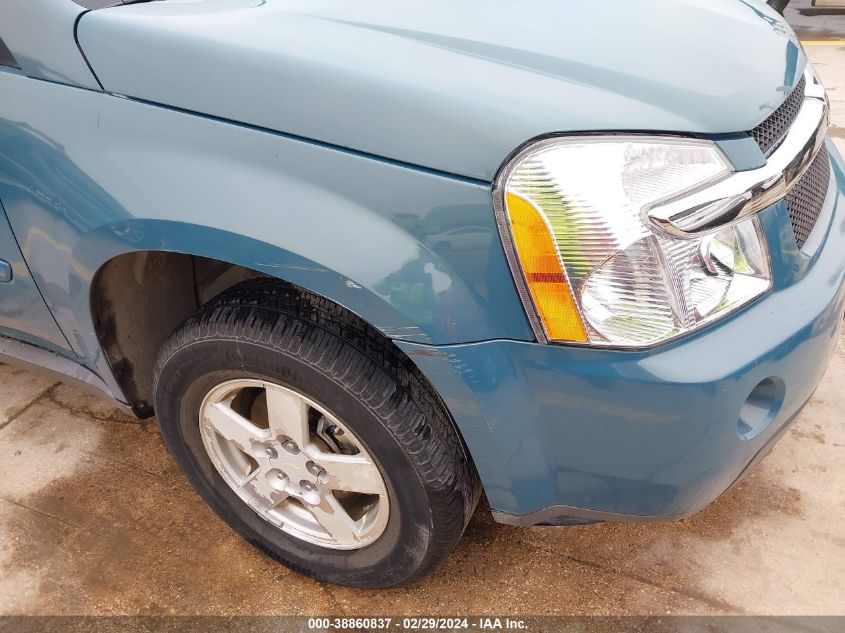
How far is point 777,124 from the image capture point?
1454mm

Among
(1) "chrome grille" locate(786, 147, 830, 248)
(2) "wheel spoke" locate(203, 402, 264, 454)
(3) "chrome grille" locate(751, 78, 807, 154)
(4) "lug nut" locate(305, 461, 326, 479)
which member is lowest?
(4) "lug nut" locate(305, 461, 326, 479)

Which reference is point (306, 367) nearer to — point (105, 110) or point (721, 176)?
point (105, 110)

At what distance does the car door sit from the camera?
173 centimetres

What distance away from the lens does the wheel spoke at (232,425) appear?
171 centimetres

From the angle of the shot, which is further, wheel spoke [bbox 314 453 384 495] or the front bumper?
wheel spoke [bbox 314 453 384 495]

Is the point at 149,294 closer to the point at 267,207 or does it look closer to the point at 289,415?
the point at 289,415

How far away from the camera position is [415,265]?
50.1 inches

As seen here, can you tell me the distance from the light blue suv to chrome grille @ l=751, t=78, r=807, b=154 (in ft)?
0.05

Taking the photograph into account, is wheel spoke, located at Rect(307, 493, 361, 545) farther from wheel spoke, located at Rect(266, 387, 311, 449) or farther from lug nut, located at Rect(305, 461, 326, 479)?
wheel spoke, located at Rect(266, 387, 311, 449)

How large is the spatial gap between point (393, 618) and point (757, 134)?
133 centimetres

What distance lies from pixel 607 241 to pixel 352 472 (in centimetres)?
75

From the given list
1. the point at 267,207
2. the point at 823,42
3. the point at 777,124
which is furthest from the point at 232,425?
the point at 823,42

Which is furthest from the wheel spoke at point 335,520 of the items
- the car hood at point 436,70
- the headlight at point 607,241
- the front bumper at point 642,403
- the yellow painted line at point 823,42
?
the yellow painted line at point 823,42

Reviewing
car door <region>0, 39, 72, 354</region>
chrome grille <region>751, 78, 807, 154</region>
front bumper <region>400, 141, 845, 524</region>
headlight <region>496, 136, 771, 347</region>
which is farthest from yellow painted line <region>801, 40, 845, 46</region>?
car door <region>0, 39, 72, 354</region>
